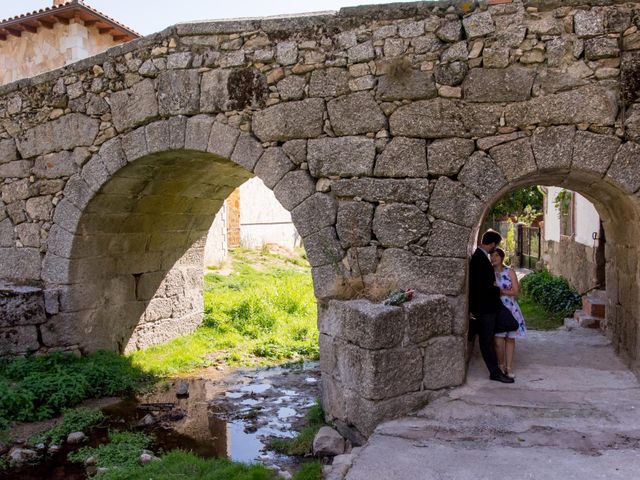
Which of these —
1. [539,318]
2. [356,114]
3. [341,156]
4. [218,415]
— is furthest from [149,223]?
[539,318]

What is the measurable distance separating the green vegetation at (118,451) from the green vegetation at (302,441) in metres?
1.12

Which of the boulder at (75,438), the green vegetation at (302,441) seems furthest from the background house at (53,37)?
the green vegetation at (302,441)

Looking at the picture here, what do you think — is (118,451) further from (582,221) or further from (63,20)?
(63,20)

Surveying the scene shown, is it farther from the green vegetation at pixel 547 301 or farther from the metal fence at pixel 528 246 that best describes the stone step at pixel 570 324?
the metal fence at pixel 528 246

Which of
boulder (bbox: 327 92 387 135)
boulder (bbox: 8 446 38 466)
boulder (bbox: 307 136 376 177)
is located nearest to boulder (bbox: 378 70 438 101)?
boulder (bbox: 327 92 387 135)

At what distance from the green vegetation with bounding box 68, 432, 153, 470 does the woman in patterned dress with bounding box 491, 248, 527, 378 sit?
124 inches

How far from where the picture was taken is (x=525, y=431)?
4066mm

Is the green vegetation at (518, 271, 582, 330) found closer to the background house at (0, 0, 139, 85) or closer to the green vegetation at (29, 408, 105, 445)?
the green vegetation at (29, 408, 105, 445)

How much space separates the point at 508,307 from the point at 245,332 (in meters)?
4.60

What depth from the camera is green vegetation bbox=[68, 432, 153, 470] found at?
4.78m

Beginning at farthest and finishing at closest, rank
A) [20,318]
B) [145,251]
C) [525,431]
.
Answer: [145,251], [20,318], [525,431]

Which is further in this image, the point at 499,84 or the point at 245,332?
the point at 245,332

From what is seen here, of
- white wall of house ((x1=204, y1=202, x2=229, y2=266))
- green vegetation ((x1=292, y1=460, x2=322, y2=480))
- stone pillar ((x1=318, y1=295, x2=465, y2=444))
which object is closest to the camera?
green vegetation ((x1=292, y1=460, x2=322, y2=480))

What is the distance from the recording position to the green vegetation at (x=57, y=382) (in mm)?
5723
